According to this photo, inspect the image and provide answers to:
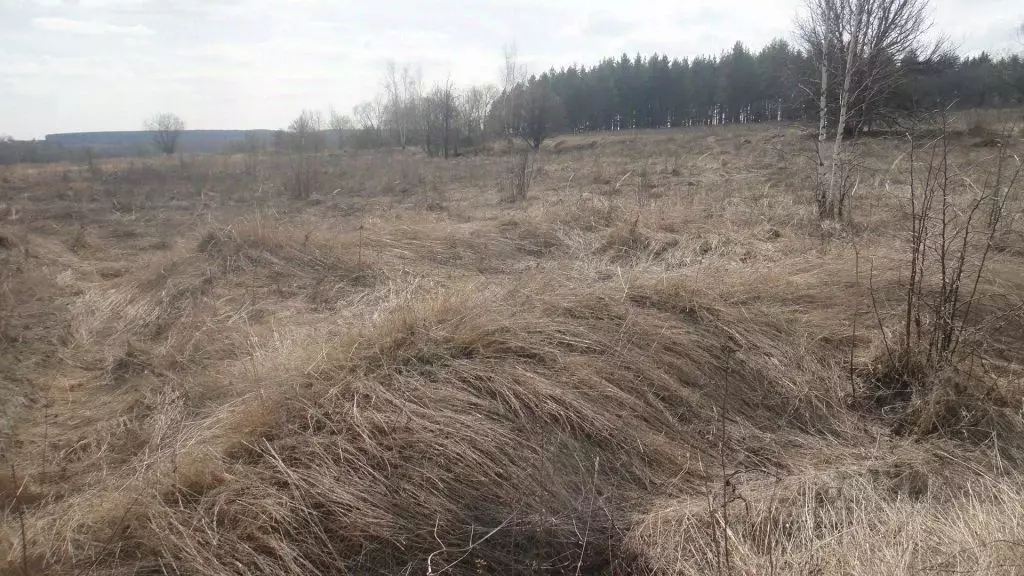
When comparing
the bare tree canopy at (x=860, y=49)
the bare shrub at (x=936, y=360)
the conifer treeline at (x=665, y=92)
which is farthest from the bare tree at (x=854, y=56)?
the conifer treeline at (x=665, y=92)

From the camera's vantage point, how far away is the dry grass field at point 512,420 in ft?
7.41

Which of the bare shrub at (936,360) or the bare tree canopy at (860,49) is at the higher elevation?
the bare tree canopy at (860,49)

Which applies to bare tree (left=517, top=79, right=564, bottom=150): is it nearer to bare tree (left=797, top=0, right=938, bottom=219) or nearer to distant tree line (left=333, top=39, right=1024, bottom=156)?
distant tree line (left=333, top=39, right=1024, bottom=156)

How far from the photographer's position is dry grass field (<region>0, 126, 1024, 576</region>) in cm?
226

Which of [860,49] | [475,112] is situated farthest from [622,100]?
[860,49]

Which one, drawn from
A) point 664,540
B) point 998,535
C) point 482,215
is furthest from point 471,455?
point 482,215

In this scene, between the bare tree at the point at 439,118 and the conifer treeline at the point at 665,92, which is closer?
the bare tree at the point at 439,118

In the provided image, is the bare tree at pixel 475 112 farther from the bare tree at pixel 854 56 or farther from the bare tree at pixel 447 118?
the bare tree at pixel 854 56

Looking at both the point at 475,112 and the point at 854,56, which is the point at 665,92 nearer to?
the point at 475,112

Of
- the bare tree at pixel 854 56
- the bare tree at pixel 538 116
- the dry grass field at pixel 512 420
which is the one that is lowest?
the dry grass field at pixel 512 420

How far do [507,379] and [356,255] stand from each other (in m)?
3.80

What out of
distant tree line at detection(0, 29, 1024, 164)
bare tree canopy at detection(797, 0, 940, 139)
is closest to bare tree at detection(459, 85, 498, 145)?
distant tree line at detection(0, 29, 1024, 164)

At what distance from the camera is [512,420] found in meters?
2.90

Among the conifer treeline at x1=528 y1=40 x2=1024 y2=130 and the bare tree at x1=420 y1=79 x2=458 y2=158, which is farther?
the conifer treeline at x1=528 y1=40 x2=1024 y2=130
